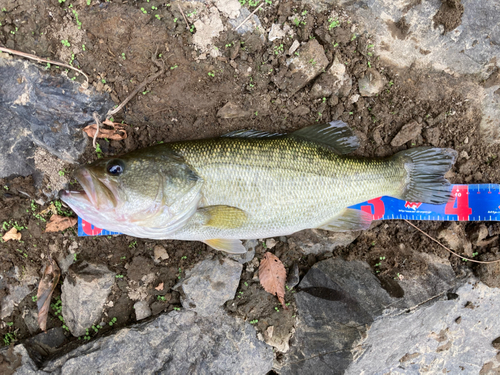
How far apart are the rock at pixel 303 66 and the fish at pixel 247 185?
21.6 inches

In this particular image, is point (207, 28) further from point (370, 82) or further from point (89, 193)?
point (89, 193)

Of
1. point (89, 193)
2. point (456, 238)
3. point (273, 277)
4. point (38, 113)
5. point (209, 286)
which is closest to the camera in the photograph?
point (89, 193)

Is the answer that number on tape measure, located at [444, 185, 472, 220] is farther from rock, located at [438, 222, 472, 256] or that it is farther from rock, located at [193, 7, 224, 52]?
rock, located at [193, 7, 224, 52]

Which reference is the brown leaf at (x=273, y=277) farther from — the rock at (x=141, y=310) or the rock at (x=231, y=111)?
the rock at (x=231, y=111)

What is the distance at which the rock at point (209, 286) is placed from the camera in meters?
→ 3.32

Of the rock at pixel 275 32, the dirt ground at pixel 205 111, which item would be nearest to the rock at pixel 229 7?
the dirt ground at pixel 205 111

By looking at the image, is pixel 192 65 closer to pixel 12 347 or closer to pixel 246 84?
pixel 246 84

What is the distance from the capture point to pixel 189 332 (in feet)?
10.9

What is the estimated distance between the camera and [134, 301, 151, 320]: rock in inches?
133

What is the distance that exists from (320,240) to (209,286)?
1380 mm

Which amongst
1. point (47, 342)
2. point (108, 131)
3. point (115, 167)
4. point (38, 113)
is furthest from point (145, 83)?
point (47, 342)

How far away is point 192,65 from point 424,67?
103 inches

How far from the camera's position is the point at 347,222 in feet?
10.7

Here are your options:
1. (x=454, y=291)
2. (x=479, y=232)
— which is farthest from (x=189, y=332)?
(x=479, y=232)
